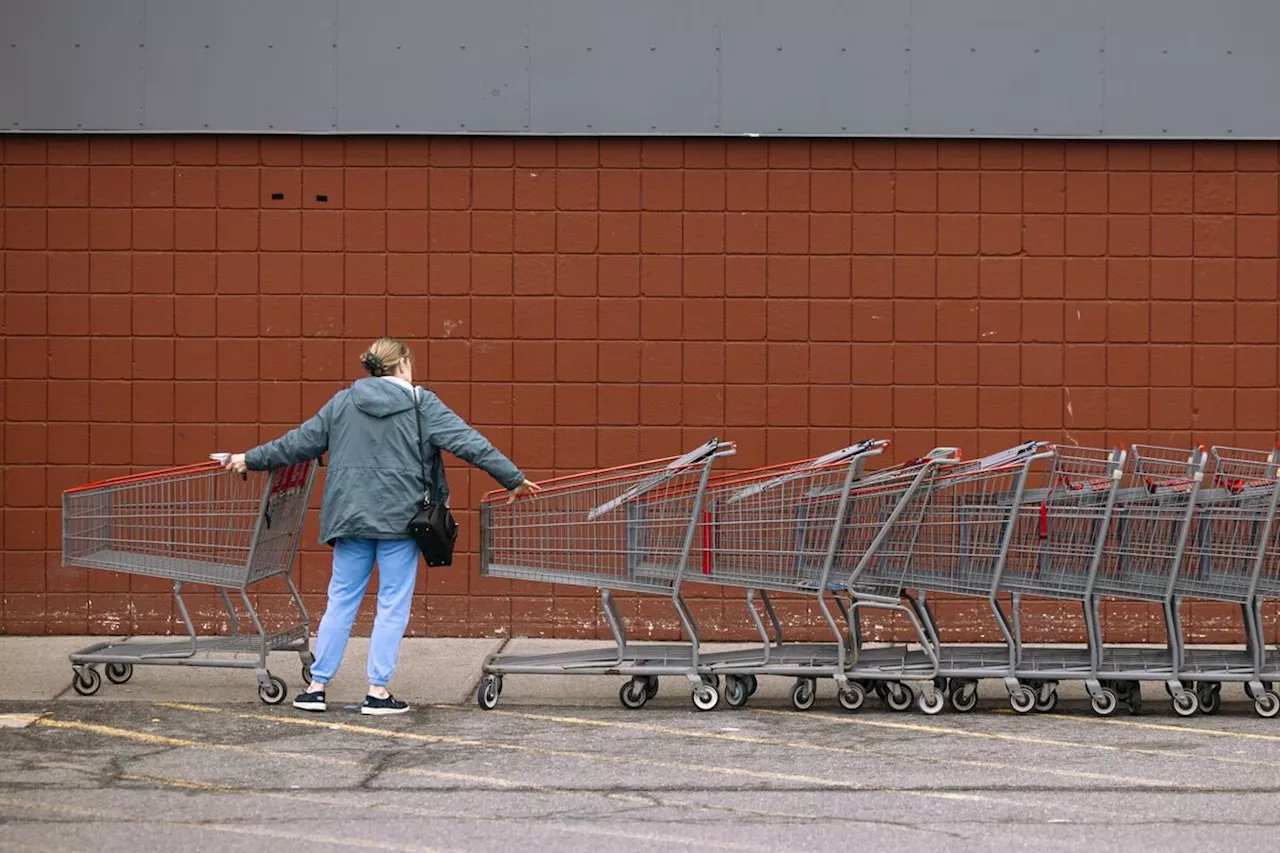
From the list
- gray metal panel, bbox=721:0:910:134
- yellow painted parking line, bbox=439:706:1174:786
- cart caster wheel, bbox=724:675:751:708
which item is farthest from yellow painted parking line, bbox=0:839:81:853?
gray metal panel, bbox=721:0:910:134

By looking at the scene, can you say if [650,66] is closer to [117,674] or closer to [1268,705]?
[117,674]

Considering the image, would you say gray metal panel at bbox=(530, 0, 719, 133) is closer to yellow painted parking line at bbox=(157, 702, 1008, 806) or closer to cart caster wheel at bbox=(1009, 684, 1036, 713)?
cart caster wheel at bbox=(1009, 684, 1036, 713)

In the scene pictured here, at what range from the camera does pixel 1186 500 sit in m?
9.08

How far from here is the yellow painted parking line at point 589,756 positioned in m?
7.29

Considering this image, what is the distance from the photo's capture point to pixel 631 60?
36.3ft

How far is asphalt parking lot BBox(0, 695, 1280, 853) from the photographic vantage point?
255 inches

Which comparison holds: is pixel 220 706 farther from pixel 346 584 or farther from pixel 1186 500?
pixel 1186 500

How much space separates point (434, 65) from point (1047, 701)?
16.7 ft

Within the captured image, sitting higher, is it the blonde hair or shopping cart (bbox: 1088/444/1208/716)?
the blonde hair

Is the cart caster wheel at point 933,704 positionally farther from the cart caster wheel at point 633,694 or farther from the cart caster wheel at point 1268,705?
the cart caster wheel at point 1268,705

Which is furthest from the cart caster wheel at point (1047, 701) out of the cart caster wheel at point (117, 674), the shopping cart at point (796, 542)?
the cart caster wheel at point (117, 674)

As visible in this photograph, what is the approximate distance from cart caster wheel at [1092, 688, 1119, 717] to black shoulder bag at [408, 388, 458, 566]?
10.4 feet

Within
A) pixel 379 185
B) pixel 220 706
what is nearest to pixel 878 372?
pixel 379 185

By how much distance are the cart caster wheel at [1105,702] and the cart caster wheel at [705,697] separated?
182 cm
